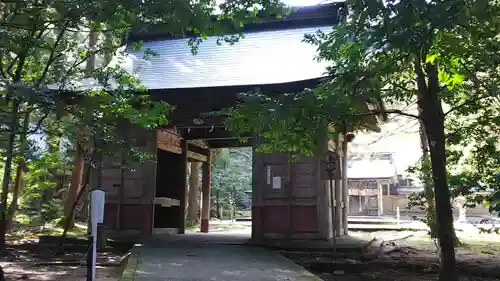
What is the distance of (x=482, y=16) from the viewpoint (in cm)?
245

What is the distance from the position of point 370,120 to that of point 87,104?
339 inches

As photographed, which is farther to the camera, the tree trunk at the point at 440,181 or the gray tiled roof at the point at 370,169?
the gray tiled roof at the point at 370,169

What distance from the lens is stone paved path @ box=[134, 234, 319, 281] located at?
17.8 ft

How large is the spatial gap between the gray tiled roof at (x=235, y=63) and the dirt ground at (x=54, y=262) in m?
3.84

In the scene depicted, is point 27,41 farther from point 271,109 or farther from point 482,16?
point 482,16

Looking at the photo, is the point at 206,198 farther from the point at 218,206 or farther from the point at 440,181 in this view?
the point at 218,206

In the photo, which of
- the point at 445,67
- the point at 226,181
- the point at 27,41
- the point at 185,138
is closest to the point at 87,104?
the point at 27,41

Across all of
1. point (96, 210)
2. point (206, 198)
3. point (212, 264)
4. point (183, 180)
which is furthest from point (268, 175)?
point (206, 198)

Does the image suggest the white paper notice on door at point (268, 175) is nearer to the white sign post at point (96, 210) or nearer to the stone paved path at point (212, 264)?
the stone paved path at point (212, 264)

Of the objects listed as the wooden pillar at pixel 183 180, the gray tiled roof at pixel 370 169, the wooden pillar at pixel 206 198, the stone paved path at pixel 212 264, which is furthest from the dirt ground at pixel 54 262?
the gray tiled roof at pixel 370 169

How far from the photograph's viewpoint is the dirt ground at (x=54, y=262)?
6.72 metres

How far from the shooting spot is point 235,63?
418 inches

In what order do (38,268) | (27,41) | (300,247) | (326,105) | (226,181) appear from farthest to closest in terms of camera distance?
1. (226,181)
2. (300,247)
3. (38,268)
4. (27,41)
5. (326,105)

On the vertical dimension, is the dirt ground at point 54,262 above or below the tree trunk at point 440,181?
below
